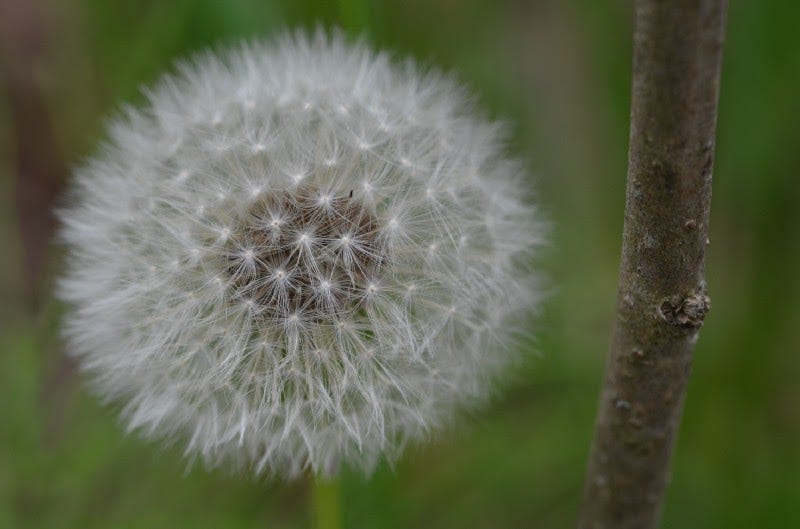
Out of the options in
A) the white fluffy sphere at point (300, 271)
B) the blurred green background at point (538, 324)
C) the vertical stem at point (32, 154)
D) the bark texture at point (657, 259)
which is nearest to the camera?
the bark texture at point (657, 259)

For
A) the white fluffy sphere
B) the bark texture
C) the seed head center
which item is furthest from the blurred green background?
the bark texture

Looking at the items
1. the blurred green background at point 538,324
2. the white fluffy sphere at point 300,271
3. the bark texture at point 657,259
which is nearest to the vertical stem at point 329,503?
the white fluffy sphere at point 300,271

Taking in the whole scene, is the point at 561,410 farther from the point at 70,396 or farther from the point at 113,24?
the point at 113,24

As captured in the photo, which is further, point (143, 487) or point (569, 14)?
point (569, 14)

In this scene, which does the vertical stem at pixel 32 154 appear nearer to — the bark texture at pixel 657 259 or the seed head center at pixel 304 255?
the seed head center at pixel 304 255

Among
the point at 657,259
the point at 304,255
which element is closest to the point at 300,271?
the point at 304,255

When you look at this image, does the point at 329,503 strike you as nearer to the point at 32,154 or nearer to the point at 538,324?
the point at 538,324

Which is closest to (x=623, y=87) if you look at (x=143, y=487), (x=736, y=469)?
(x=736, y=469)
